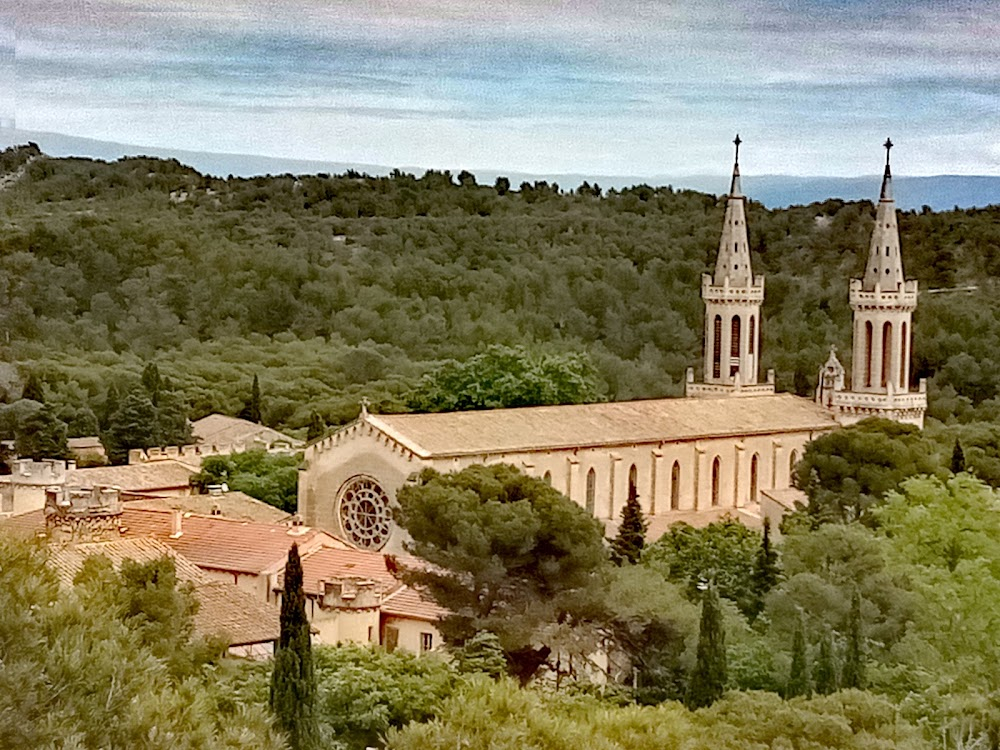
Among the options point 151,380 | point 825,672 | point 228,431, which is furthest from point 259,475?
point 825,672

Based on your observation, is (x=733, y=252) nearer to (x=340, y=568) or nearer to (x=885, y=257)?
(x=885, y=257)

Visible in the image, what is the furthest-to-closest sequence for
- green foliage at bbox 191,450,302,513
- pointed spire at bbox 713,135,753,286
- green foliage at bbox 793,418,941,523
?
1. pointed spire at bbox 713,135,753,286
2. green foliage at bbox 191,450,302,513
3. green foliage at bbox 793,418,941,523

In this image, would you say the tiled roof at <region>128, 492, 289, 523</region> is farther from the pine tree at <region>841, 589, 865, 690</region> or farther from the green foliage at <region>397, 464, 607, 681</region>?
the pine tree at <region>841, 589, 865, 690</region>

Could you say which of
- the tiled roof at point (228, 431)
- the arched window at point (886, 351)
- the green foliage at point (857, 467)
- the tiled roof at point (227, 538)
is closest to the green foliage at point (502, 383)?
the tiled roof at point (228, 431)

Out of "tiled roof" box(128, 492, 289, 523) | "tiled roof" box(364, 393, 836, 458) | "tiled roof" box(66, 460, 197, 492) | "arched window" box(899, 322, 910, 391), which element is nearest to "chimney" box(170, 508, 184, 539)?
"tiled roof" box(128, 492, 289, 523)

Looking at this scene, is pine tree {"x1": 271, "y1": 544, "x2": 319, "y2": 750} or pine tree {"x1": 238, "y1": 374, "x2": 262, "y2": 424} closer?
pine tree {"x1": 271, "y1": 544, "x2": 319, "y2": 750}

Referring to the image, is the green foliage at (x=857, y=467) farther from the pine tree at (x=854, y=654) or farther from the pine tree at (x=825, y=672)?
the pine tree at (x=825, y=672)

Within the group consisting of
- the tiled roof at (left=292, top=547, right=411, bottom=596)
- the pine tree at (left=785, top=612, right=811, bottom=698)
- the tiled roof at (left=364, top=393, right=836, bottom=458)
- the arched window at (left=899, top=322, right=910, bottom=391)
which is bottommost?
the pine tree at (left=785, top=612, right=811, bottom=698)

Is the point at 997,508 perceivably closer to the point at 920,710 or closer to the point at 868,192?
the point at 920,710
